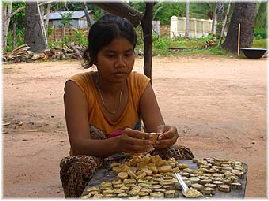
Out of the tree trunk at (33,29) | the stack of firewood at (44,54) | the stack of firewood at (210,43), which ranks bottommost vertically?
the stack of firewood at (44,54)

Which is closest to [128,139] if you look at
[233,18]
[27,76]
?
[27,76]

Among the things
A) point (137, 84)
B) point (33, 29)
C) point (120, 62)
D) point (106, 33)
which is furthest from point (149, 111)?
point (33, 29)

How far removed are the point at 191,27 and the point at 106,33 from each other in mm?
37095

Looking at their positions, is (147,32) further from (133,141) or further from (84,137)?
(133,141)

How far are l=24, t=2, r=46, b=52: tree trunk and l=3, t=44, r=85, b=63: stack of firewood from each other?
5.67ft

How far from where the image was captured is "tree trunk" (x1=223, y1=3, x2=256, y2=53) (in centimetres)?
1872

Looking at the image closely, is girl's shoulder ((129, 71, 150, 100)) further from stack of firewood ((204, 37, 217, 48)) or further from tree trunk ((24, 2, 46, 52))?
stack of firewood ((204, 37, 217, 48))

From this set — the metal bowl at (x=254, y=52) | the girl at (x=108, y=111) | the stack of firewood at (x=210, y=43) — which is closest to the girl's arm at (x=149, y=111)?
the girl at (x=108, y=111)

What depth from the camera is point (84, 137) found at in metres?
2.33

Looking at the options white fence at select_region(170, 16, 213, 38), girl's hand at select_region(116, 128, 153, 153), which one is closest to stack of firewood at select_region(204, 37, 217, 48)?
white fence at select_region(170, 16, 213, 38)

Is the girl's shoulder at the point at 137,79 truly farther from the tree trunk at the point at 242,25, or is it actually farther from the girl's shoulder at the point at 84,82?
the tree trunk at the point at 242,25

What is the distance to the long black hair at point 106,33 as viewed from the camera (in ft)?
7.76

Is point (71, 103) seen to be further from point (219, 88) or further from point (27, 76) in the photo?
point (27, 76)

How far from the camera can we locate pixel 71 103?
242cm
